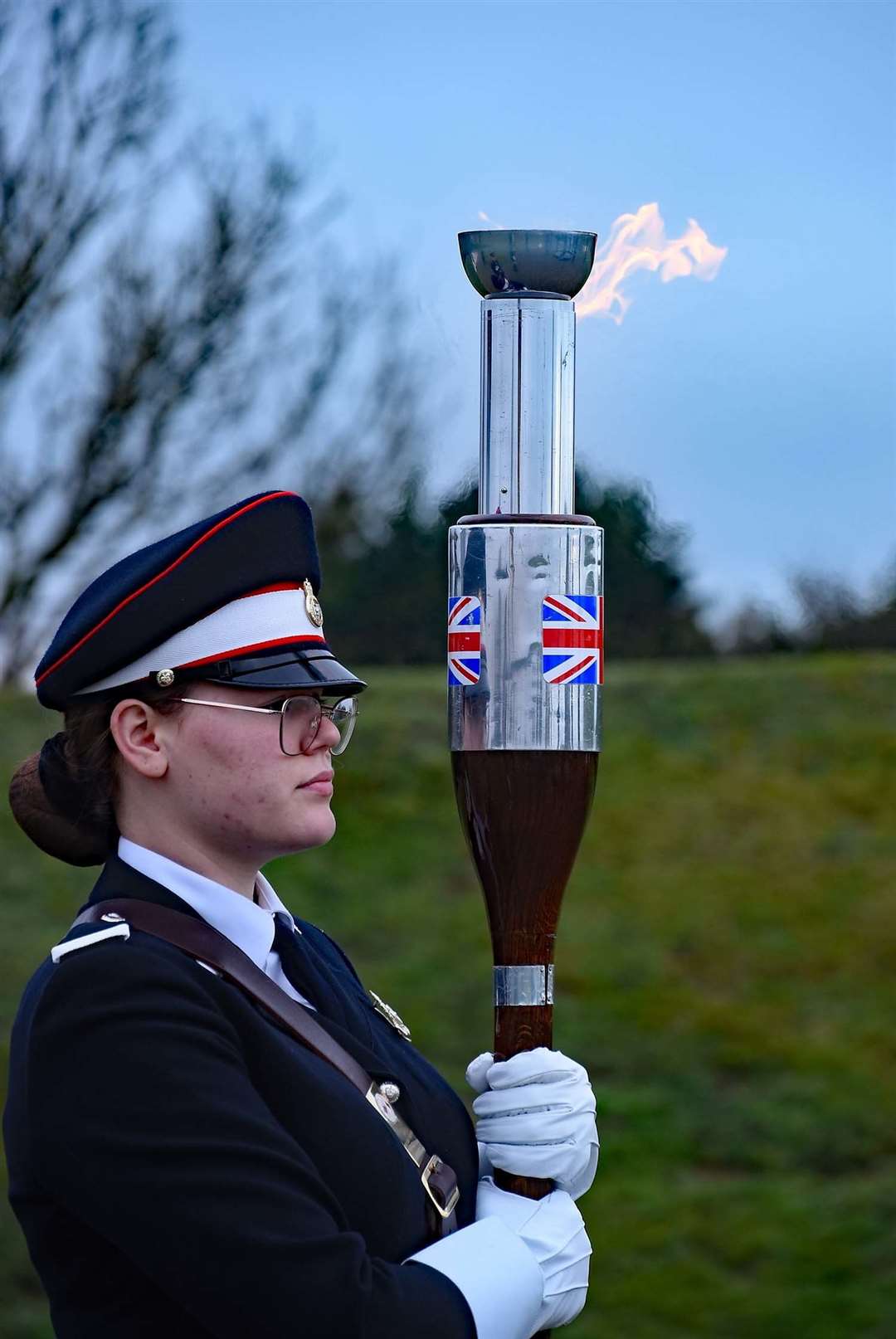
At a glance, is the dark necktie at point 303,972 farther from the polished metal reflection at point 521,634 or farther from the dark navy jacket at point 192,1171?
the polished metal reflection at point 521,634

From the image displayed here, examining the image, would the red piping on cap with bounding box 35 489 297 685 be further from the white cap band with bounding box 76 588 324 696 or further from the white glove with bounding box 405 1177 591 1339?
the white glove with bounding box 405 1177 591 1339

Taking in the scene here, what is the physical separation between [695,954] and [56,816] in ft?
17.8

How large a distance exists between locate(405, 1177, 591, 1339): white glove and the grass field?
374 cm

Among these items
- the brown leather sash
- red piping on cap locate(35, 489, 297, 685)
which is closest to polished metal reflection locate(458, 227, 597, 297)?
red piping on cap locate(35, 489, 297, 685)

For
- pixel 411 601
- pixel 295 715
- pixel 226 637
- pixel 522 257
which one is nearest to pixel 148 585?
pixel 226 637

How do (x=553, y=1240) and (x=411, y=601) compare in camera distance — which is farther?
(x=411, y=601)

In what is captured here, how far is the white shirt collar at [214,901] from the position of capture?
2.14 meters

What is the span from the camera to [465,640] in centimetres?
237

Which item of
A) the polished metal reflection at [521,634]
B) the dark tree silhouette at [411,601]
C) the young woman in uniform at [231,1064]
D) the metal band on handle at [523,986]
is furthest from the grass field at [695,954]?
the polished metal reflection at [521,634]

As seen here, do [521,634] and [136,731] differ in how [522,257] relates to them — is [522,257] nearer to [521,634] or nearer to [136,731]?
[521,634]

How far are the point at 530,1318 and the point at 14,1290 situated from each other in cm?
443

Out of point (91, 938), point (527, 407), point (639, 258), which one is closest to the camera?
point (91, 938)

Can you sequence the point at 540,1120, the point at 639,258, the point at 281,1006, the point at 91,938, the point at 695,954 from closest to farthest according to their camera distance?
the point at 91,938, the point at 281,1006, the point at 540,1120, the point at 639,258, the point at 695,954

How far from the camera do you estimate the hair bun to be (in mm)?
2215
